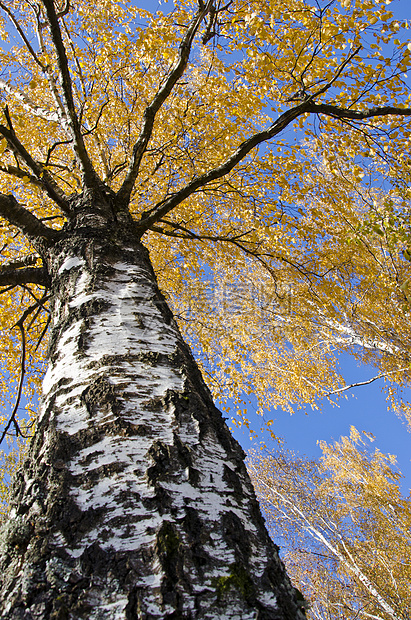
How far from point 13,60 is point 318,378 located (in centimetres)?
1027

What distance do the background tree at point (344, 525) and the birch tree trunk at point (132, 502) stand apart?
9.35 metres

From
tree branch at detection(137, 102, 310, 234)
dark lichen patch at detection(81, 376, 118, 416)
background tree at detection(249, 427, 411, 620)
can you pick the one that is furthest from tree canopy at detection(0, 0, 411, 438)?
background tree at detection(249, 427, 411, 620)

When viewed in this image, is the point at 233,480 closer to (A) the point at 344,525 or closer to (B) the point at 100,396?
(B) the point at 100,396

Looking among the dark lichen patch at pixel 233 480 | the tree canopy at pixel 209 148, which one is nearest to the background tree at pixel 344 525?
the tree canopy at pixel 209 148

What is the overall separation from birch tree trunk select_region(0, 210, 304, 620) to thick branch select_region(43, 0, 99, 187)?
191 cm

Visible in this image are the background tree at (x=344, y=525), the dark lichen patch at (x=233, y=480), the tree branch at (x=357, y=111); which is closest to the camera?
the dark lichen patch at (x=233, y=480)

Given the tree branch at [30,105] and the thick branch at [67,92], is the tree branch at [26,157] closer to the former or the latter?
the thick branch at [67,92]

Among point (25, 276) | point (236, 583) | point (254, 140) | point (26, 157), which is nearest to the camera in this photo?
point (236, 583)

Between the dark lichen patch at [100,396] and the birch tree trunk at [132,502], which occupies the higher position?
the dark lichen patch at [100,396]

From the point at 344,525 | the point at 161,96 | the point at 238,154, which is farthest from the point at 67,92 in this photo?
the point at 344,525

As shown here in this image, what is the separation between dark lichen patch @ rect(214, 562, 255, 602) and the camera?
0.78 metres

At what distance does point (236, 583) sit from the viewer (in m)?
0.80

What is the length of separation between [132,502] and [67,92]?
2.99 metres

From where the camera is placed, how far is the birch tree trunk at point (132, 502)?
2.49ft
